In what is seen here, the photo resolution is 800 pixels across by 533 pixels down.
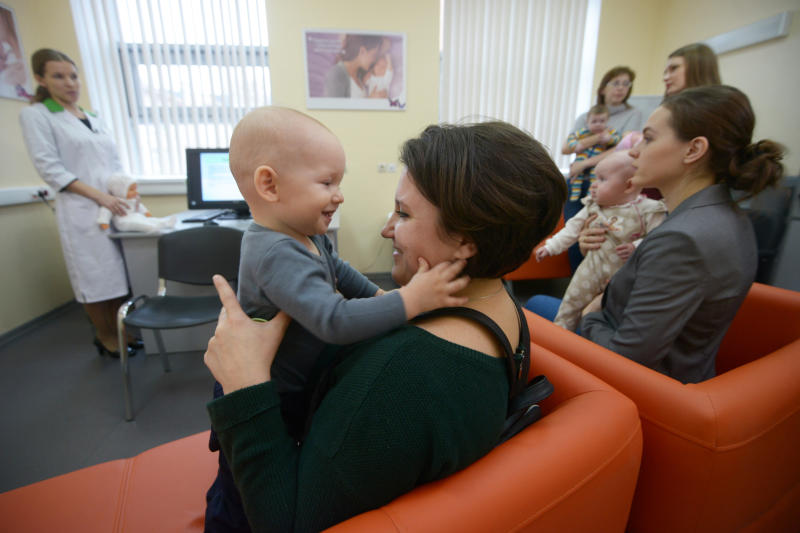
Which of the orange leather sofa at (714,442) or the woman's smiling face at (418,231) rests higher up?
the woman's smiling face at (418,231)

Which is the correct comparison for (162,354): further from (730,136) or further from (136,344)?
(730,136)

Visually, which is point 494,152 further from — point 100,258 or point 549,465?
point 100,258

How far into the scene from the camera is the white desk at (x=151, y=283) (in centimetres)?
250

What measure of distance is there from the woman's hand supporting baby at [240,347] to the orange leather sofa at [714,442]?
2.61 feet

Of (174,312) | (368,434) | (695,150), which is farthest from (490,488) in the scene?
(174,312)

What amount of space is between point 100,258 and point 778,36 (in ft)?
18.5

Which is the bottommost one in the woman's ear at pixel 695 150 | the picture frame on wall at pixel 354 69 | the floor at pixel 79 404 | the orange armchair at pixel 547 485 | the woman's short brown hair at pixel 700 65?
the floor at pixel 79 404

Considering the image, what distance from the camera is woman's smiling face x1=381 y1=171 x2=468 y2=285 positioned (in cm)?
70

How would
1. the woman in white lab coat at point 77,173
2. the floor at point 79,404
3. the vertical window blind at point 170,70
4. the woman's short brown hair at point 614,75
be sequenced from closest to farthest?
the floor at point 79,404, the woman in white lab coat at point 77,173, the woman's short brown hair at point 614,75, the vertical window blind at point 170,70

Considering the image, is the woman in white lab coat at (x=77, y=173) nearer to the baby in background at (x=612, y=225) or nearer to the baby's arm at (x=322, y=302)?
the baby's arm at (x=322, y=302)

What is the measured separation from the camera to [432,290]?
67cm

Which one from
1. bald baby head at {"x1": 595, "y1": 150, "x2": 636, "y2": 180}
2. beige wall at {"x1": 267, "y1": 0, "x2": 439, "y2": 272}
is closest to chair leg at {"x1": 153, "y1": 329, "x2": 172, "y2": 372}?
beige wall at {"x1": 267, "y1": 0, "x2": 439, "y2": 272}

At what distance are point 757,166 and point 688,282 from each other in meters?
0.41

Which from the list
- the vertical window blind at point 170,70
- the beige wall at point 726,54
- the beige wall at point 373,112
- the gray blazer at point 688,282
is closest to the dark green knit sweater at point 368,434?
the gray blazer at point 688,282
